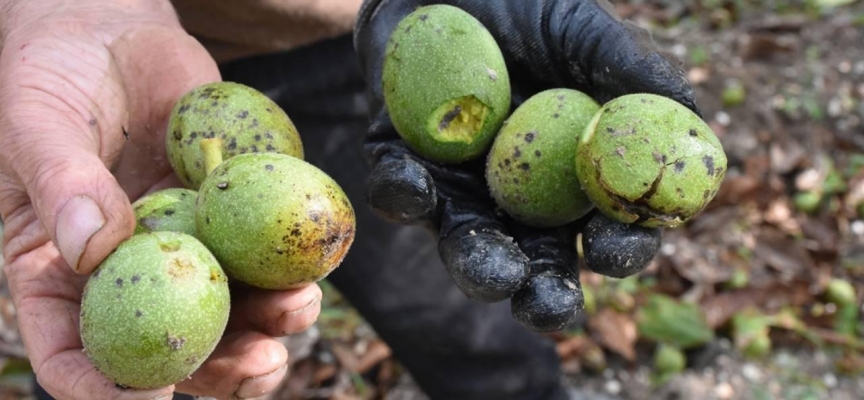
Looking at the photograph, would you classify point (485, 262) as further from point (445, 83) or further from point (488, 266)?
point (445, 83)

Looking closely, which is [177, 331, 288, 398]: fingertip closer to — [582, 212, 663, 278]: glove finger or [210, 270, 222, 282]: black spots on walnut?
[210, 270, 222, 282]: black spots on walnut

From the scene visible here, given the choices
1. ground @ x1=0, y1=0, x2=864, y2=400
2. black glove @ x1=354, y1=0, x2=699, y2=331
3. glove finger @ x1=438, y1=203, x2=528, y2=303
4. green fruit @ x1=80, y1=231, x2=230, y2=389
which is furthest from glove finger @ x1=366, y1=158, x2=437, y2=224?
ground @ x1=0, y1=0, x2=864, y2=400

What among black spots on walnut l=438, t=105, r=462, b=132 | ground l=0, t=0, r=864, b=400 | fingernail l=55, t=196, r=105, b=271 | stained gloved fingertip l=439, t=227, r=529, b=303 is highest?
fingernail l=55, t=196, r=105, b=271

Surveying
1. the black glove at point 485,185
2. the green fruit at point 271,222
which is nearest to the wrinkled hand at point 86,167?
the green fruit at point 271,222

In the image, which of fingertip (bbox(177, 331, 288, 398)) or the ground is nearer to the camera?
fingertip (bbox(177, 331, 288, 398))

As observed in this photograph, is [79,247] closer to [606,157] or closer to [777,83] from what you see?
[606,157]
